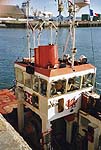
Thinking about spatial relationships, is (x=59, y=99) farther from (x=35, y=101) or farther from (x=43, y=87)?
(x=35, y=101)

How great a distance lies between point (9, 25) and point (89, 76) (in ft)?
447

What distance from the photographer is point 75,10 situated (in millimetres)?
13359

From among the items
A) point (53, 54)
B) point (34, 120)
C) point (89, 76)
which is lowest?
point (34, 120)

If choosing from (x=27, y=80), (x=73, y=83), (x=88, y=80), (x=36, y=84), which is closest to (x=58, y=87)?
(x=73, y=83)

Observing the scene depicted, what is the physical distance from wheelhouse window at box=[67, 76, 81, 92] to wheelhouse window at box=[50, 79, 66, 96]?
433 millimetres

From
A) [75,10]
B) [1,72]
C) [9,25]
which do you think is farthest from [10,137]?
[9,25]

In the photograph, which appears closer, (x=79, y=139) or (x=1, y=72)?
(x=79, y=139)

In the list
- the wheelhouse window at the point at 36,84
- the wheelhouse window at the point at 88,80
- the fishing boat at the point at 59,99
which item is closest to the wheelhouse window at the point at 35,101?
the fishing boat at the point at 59,99

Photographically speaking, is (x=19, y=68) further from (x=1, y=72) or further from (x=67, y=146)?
(x=1, y=72)

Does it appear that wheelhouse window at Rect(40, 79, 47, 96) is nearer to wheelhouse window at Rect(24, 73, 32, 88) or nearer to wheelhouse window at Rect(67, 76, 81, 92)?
wheelhouse window at Rect(24, 73, 32, 88)

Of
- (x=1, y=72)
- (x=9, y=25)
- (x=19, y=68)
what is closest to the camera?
(x=19, y=68)

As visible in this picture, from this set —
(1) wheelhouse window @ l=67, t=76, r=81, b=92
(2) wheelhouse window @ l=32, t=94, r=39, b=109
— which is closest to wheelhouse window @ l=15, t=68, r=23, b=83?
(2) wheelhouse window @ l=32, t=94, r=39, b=109

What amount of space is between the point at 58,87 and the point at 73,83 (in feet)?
3.97

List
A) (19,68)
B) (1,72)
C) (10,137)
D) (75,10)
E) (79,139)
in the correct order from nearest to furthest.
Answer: (10,137) → (75,10) → (79,139) → (19,68) → (1,72)
